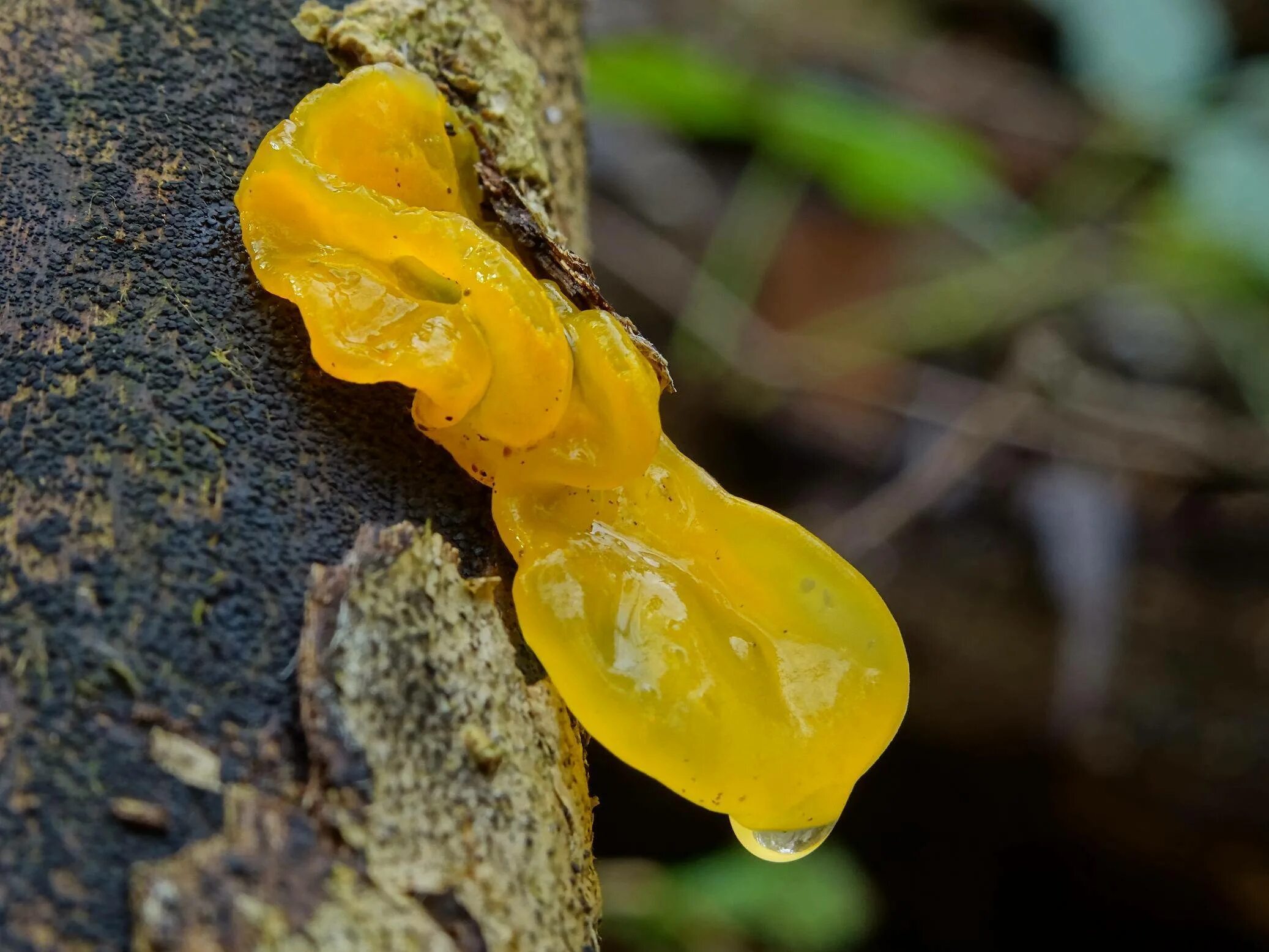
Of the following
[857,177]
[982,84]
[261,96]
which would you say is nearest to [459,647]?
[261,96]

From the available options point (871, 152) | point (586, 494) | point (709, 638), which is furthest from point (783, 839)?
point (871, 152)

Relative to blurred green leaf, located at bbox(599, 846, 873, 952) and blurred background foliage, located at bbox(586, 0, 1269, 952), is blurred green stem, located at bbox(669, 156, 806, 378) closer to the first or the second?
blurred background foliage, located at bbox(586, 0, 1269, 952)

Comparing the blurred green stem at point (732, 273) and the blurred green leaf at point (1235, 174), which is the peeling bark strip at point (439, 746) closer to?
the blurred green stem at point (732, 273)

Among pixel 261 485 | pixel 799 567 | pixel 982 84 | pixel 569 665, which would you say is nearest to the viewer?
pixel 261 485

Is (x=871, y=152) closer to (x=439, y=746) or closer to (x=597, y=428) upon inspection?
(x=597, y=428)

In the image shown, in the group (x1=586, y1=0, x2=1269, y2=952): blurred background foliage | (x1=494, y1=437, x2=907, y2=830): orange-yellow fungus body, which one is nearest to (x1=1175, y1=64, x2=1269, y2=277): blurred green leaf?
(x1=586, y1=0, x2=1269, y2=952): blurred background foliage

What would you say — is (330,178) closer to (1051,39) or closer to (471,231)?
(471,231)
